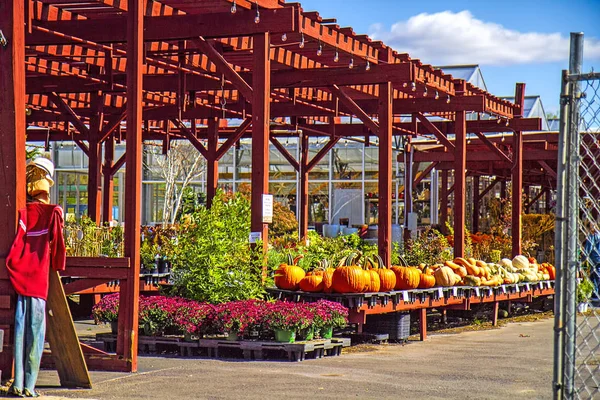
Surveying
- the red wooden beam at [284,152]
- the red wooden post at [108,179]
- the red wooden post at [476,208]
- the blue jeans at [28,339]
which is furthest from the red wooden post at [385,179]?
the red wooden post at [476,208]

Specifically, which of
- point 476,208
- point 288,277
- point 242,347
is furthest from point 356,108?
point 476,208

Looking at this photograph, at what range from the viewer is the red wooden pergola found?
10.0 meters

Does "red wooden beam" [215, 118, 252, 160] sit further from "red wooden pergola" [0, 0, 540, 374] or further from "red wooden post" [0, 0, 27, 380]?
"red wooden post" [0, 0, 27, 380]

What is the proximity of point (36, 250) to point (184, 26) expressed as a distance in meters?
5.56

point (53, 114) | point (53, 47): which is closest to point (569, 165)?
point (53, 47)

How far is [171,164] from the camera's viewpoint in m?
40.6

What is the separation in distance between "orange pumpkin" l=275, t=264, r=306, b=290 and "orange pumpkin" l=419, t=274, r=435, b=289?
82.8 inches

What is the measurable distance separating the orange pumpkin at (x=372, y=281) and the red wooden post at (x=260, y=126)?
4.77 feet

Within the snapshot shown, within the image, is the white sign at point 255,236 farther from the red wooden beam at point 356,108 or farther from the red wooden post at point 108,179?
the red wooden post at point 108,179

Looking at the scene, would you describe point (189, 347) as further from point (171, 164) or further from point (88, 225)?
point (171, 164)

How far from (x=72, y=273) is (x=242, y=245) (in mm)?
3202

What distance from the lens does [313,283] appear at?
13430 mm

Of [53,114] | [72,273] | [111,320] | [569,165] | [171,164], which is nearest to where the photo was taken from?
[569,165]

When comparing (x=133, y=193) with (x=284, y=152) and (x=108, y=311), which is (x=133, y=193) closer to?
(x=108, y=311)
